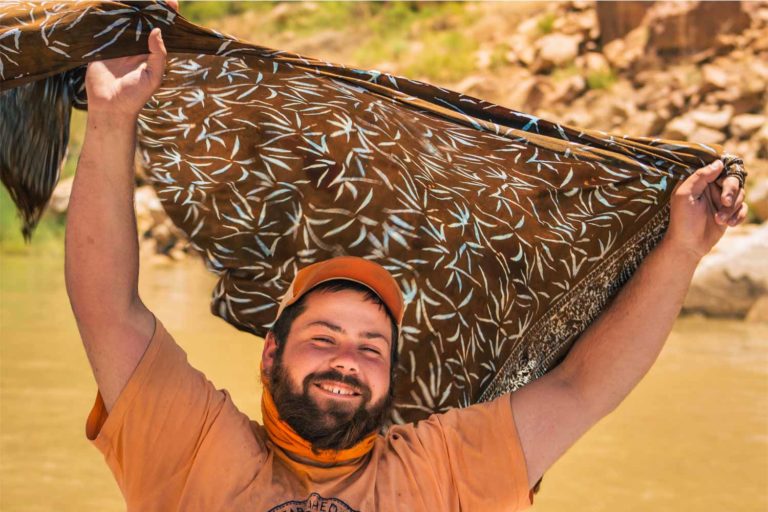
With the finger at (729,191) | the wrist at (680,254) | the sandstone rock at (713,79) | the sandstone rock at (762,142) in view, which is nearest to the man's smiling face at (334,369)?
the wrist at (680,254)

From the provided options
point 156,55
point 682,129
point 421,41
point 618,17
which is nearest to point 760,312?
point 682,129

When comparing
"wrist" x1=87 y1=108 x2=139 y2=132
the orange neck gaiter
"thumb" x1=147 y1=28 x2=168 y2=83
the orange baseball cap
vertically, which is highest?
"thumb" x1=147 y1=28 x2=168 y2=83

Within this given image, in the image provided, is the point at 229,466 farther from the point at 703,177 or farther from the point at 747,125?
the point at 747,125

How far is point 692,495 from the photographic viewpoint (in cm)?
455

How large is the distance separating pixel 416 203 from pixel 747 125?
9.65 metres

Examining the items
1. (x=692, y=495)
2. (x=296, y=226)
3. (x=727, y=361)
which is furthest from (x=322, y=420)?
(x=727, y=361)

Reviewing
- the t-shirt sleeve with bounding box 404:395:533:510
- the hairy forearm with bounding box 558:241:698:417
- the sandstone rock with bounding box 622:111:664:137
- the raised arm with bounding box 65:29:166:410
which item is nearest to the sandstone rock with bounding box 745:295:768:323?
the sandstone rock with bounding box 622:111:664:137

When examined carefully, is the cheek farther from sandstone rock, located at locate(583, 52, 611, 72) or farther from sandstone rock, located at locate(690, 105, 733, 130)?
sandstone rock, located at locate(583, 52, 611, 72)

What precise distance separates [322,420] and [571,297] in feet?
2.87

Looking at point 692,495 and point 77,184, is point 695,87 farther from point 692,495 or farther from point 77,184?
point 77,184

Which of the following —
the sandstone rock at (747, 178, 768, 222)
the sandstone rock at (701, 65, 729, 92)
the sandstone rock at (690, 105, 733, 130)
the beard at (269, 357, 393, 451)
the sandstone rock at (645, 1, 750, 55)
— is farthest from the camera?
the sandstone rock at (645, 1, 750, 55)

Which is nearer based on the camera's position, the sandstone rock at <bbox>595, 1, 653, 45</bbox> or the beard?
the beard

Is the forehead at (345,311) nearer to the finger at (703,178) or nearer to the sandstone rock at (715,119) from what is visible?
the finger at (703,178)

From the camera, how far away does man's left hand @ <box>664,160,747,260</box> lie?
2.25 meters
